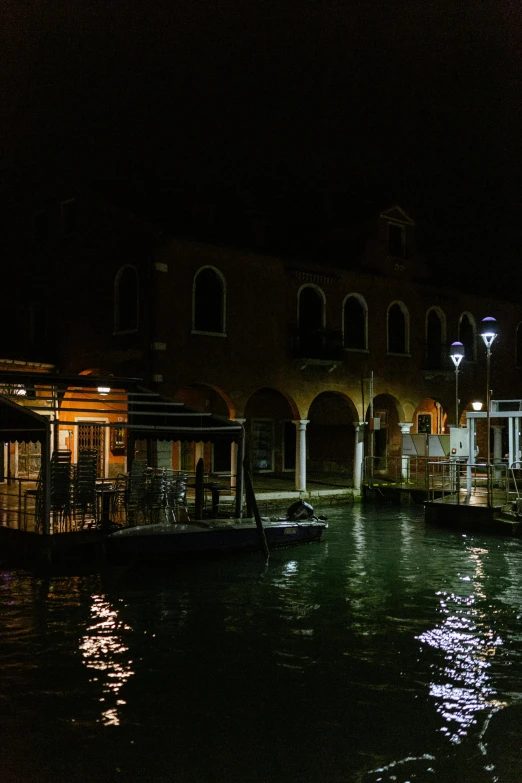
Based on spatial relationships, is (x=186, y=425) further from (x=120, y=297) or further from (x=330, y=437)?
(x=330, y=437)

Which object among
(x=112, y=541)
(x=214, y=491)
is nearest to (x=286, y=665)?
(x=112, y=541)

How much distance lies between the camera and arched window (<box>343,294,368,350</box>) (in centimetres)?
2494

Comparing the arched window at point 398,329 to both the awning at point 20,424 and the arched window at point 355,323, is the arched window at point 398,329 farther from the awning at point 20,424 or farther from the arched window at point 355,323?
the awning at point 20,424

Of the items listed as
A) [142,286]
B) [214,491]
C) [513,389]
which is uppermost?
[142,286]

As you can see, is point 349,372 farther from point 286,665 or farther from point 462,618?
point 286,665

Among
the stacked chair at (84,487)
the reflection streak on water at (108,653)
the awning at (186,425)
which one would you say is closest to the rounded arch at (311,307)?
the awning at (186,425)

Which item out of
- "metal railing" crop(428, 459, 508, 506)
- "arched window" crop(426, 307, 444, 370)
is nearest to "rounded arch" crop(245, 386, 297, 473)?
"metal railing" crop(428, 459, 508, 506)

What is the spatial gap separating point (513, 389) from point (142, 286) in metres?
16.4

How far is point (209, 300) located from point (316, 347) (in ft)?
12.4

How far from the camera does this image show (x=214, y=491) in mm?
16828

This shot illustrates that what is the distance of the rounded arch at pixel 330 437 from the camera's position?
27.2 m

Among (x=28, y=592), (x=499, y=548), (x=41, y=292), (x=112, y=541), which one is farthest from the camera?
(x=41, y=292)

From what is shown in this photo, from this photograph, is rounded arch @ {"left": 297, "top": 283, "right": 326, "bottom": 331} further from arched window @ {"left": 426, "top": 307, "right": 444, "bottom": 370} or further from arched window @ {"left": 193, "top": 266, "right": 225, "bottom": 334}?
arched window @ {"left": 426, "top": 307, "right": 444, "bottom": 370}

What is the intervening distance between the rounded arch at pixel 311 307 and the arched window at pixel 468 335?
6928 millimetres
